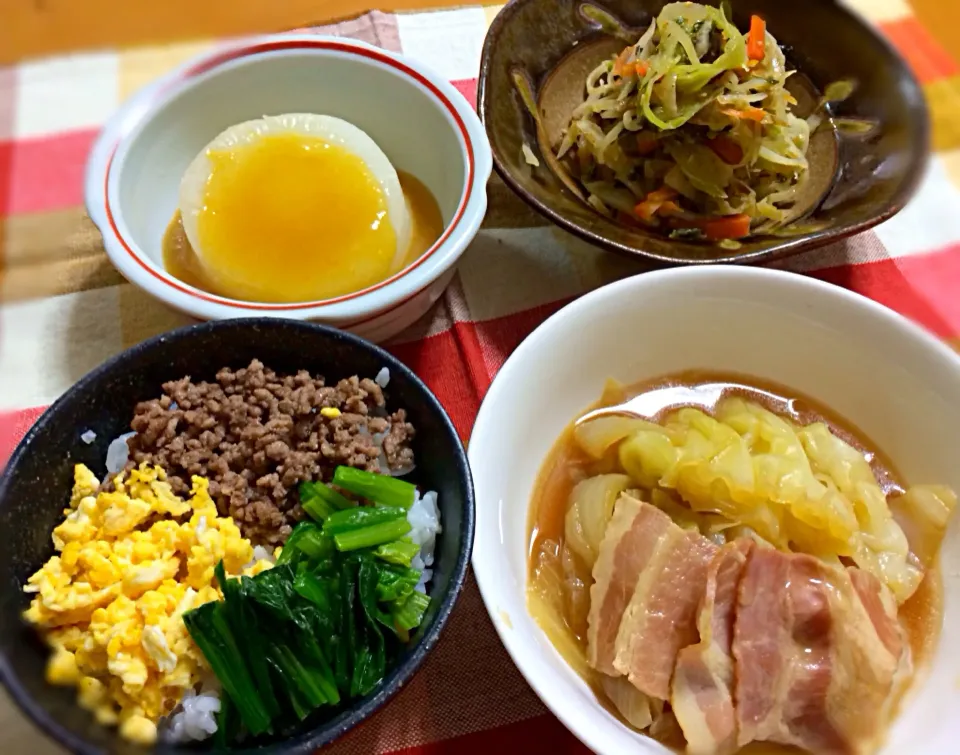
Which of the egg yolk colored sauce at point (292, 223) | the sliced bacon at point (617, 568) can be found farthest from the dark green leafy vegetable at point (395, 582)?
the egg yolk colored sauce at point (292, 223)

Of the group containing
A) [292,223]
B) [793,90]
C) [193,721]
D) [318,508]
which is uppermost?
[793,90]

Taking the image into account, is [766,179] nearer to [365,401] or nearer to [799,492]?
[799,492]

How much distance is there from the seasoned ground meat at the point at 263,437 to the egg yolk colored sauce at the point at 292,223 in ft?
0.82

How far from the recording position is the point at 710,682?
2.96ft

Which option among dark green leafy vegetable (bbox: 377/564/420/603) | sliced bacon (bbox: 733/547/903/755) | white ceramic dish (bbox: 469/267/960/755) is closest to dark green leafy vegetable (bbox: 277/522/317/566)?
dark green leafy vegetable (bbox: 377/564/420/603)

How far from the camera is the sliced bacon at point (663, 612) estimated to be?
3.03 ft

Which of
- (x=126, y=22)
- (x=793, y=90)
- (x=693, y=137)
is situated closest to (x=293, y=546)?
(x=693, y=137)

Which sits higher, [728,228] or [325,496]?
[728,228]

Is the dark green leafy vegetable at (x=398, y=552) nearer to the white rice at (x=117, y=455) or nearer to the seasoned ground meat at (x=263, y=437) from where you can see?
the seasoned ground meat at (x=263, y=437)

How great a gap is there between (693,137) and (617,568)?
955mm

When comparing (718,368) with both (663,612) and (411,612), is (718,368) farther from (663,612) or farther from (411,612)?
(411,612)

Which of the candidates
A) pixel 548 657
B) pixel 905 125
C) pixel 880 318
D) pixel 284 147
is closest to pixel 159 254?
pixel 284 147

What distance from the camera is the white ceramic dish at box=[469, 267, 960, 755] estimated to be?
1.00 meters

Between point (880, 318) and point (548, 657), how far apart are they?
69cm
